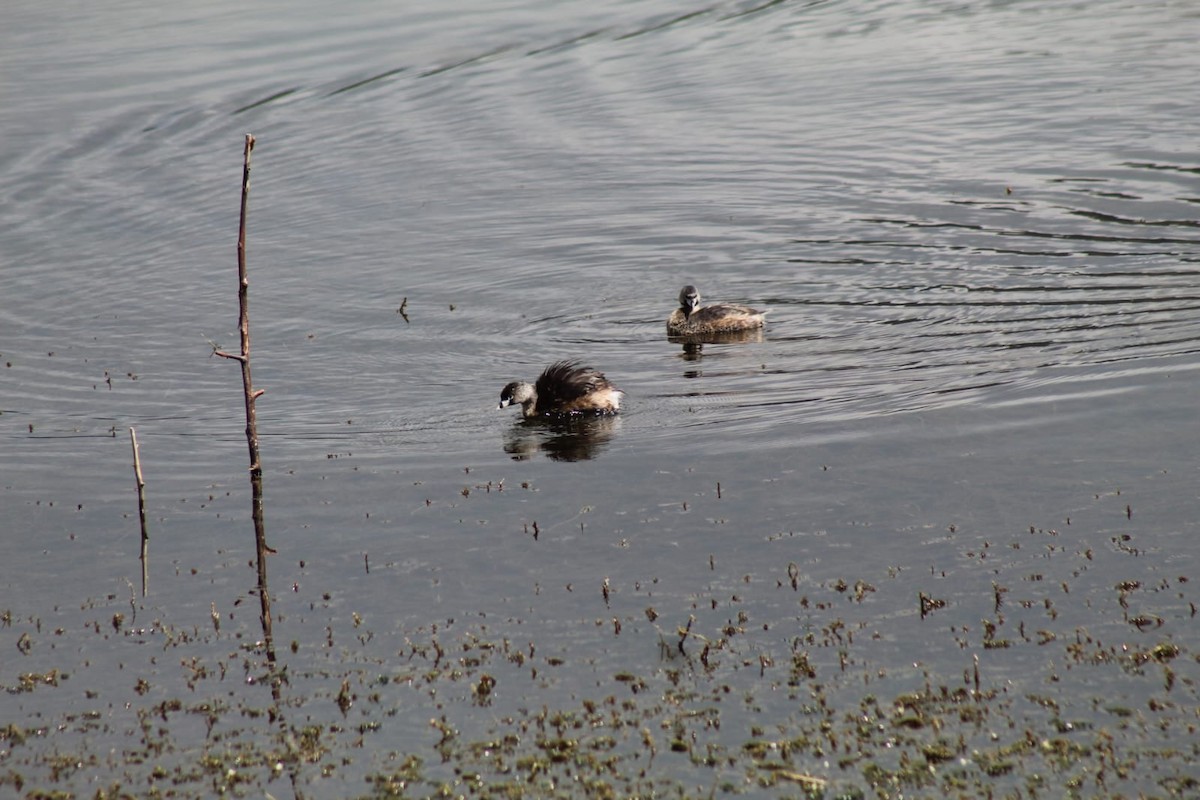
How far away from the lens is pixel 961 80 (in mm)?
25516

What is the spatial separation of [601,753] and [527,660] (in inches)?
43.5

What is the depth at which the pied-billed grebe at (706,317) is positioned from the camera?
49.4 ft

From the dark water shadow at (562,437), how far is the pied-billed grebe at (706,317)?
2.71 m

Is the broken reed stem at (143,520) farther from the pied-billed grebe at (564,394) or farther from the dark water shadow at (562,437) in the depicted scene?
the pied-billed grebe at (564,394)

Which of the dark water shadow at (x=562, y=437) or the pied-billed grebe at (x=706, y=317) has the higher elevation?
the pied-billed grebe at (x=706, y=317)

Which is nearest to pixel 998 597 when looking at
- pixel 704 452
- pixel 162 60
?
pixel 704 452

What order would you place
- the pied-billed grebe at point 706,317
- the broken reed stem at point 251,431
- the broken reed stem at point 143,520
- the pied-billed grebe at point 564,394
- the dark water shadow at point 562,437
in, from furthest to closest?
the pied-billed grebe at point 706,317
the pied-billed grebe at point 564,394
the dark water shadow at point 562,437
the broken reed stem at point 143,520
the broken reed stem at point 251,431

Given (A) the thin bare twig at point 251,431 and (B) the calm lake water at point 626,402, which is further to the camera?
(A) the thin bare twig at point 251,431

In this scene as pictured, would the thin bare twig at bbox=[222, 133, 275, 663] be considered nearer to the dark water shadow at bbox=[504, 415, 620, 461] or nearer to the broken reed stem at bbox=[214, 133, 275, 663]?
the broken reed stem at bbox=[214, 133, 275, 663]

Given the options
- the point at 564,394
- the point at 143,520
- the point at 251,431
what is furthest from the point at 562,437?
the point at 143,520

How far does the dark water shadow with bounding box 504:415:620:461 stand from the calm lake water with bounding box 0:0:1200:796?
58 millimetres

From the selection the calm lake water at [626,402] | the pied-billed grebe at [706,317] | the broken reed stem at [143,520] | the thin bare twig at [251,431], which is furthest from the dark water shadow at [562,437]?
the broken reed stem at [143,520]

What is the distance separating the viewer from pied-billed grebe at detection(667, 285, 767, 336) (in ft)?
49.4

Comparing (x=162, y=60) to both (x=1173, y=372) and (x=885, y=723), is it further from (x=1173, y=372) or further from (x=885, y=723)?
(x=885, y=723)
